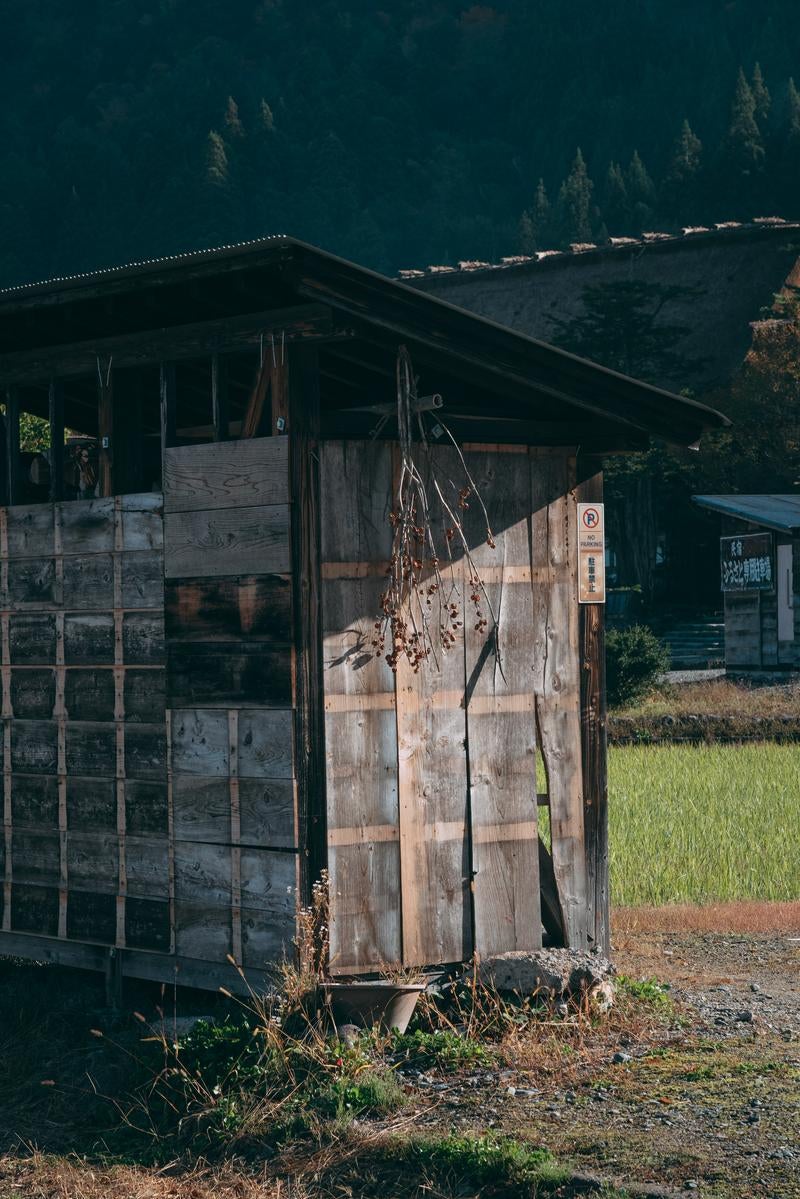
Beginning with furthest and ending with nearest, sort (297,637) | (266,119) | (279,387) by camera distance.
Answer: (266,119) < (279,387) < (297,637)

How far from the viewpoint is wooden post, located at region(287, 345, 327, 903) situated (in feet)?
28.0

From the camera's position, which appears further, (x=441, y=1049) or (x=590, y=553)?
(x=590, y=553)

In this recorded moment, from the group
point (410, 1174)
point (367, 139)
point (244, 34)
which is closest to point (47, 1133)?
point (410, 1174)

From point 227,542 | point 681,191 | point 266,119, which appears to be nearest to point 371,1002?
point 227,542

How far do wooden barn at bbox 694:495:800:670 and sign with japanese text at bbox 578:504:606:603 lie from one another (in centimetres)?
2024

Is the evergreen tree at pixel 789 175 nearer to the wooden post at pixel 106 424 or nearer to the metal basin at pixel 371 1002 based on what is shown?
the wooden post at pixel 106 424

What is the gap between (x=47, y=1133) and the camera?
7953mm

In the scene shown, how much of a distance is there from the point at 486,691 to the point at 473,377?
5.89 ft

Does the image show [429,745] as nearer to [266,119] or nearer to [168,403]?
[168,403]

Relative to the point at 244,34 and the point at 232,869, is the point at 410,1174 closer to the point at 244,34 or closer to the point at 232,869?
the point at 232,869

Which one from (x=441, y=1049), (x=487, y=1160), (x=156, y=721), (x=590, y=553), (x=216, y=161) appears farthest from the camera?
(x=216, y=161)

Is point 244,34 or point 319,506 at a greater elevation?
point 244,34

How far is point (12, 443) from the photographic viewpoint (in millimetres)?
10102

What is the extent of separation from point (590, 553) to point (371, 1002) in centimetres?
300
